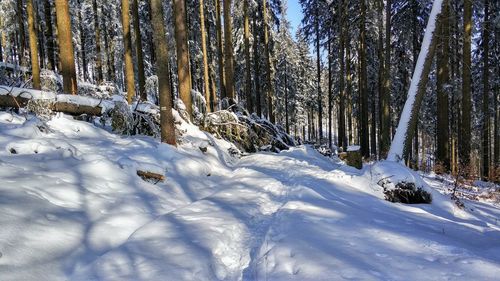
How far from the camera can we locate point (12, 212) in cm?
376

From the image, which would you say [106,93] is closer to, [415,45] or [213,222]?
[213,222]

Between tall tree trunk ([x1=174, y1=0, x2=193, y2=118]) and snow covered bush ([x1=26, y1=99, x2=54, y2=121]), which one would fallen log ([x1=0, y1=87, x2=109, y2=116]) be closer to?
snow covered bush ([x1=26, y1=99, x2=54, y2=121])

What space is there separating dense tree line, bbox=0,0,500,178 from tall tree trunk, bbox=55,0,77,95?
3 cm

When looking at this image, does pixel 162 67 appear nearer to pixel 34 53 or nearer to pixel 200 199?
pixel 200 199

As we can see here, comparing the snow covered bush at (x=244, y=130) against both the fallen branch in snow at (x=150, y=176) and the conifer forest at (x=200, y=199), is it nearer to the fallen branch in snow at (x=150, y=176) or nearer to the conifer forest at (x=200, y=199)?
the conifer forest at (x=200, y=199)

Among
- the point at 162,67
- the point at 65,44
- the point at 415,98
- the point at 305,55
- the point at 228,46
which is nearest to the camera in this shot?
the point at 162,67

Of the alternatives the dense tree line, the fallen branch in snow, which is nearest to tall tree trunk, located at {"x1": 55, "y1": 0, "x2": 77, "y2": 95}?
the dense tree line

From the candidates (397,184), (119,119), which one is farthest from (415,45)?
(119,119)

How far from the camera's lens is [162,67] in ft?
28.4

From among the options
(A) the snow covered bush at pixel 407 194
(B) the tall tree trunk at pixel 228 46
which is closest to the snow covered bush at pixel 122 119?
(B) the tall tree trunk at pixel 228 46

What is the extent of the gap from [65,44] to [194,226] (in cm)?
823

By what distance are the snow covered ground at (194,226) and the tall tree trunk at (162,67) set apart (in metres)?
1.11

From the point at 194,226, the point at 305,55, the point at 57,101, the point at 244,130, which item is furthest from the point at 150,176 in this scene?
the point at 305,55

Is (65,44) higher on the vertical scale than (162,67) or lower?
higher
